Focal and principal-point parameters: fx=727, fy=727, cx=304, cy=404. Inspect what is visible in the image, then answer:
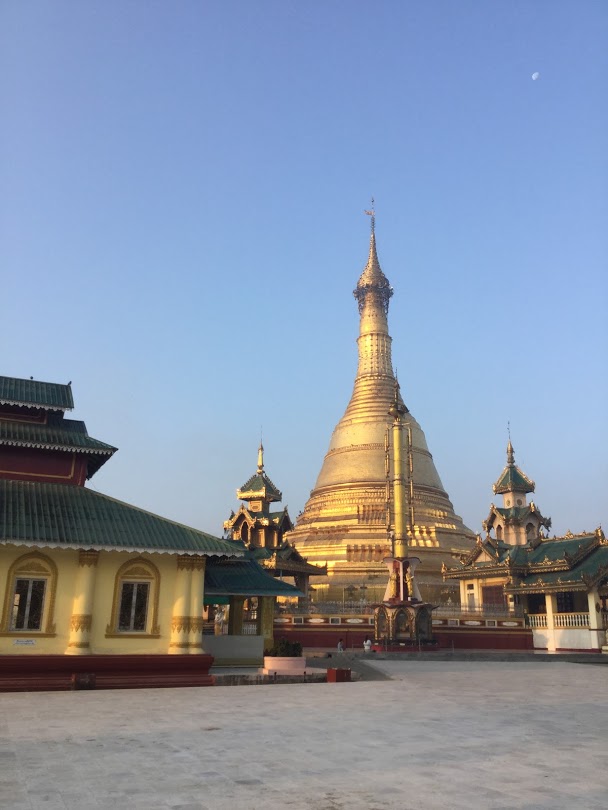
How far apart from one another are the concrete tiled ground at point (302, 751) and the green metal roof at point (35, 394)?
8.92 metres

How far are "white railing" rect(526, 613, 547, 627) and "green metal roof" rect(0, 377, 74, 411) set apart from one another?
30152mm

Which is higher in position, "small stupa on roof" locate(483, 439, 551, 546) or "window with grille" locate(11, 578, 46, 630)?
"small stupa on roof" locate(483, 439, 551, 546)

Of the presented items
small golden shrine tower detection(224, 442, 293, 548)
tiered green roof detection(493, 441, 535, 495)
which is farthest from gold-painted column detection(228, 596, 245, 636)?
tiered green roof detection(493, 441, 535, 495)

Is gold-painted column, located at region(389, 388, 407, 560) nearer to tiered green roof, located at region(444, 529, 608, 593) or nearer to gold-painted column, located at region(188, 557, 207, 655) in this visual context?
tiered green roof, located at region(444, 529, 608, 593)

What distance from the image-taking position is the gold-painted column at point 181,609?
21047mm

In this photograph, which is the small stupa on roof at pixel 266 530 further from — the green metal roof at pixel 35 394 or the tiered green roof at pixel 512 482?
the green metal roof at pixel 35 394

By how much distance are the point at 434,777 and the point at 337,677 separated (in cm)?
1319

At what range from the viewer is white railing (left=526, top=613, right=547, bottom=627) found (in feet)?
136

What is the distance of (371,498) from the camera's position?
187ft

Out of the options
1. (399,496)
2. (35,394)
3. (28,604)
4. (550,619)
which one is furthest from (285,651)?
(550,619)

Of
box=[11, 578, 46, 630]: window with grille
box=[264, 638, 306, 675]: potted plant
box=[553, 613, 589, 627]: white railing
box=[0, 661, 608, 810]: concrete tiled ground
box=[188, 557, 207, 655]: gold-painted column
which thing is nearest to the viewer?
box=[0, 661, 608, 810]: concrete tiled ground

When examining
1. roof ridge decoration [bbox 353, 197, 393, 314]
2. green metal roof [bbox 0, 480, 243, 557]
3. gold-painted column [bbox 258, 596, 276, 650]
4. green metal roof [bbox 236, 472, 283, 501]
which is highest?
roof ridge decoration [bbox 353, 197, 393, 314]

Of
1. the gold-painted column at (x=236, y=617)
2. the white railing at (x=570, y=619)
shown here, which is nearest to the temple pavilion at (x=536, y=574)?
the white railing at (x=570, y=619)

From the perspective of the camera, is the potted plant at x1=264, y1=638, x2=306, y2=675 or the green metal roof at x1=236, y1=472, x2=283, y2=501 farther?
the green metal roof at x1=236, y1=472, x2=283, y2=501
